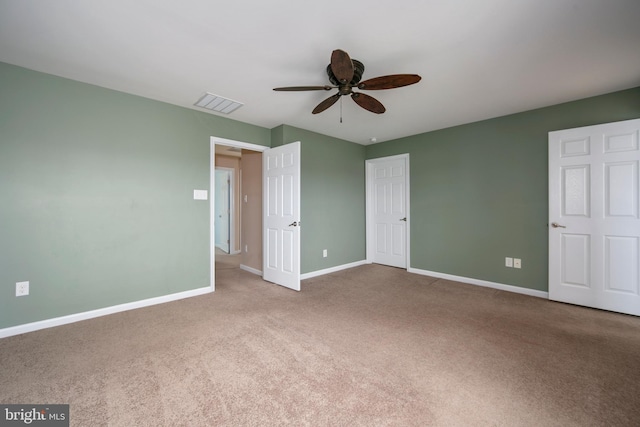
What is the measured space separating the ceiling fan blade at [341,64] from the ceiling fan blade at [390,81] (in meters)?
0.19

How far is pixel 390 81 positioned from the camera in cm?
202

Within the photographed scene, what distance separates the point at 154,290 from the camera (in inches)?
120

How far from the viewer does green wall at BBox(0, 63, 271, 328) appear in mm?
2322

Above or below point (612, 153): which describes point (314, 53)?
above

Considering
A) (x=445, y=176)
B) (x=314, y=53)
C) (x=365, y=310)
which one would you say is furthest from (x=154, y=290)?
(x=445, y=176)

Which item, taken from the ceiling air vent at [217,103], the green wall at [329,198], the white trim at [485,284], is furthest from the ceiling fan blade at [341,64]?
the white trim at [485,284]

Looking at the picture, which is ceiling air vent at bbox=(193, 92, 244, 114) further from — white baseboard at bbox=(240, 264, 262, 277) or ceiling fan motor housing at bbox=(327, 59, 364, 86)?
white baseboard at bbox=(240, 264, 262, 277)

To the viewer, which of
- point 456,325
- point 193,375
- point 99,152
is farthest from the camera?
point 99,152

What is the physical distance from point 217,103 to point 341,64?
2.00m

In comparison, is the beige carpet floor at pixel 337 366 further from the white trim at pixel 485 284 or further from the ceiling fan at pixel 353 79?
the ceiling fan at pixel 353 79

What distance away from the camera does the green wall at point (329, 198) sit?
4230 mm

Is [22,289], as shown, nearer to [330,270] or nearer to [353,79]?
[353,79]

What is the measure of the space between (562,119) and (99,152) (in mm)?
5539

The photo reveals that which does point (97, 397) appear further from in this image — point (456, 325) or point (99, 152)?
point (456, 325)
